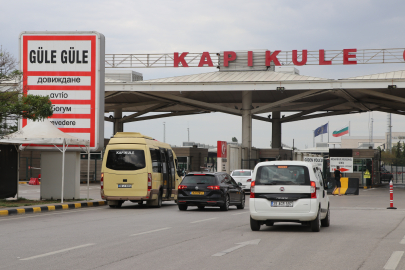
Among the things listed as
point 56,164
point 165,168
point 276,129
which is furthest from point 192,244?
point 276,129

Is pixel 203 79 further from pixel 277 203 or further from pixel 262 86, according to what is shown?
pixel 277 203

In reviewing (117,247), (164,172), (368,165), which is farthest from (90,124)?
(368,165)

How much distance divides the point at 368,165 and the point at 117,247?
42761 mm

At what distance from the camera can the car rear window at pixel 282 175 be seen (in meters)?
13.1

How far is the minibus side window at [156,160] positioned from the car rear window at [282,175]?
8929mm

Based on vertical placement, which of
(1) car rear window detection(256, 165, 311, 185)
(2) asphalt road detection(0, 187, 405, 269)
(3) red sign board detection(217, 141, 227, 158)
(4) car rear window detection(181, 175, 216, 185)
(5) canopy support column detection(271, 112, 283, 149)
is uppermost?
(5) canopy support column detection(271, 112, 283, 149)

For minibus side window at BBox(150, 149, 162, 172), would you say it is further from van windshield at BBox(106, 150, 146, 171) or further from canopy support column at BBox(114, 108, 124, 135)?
canopy support column at BBox(114, 108, 124, 135)

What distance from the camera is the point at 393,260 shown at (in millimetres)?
8828

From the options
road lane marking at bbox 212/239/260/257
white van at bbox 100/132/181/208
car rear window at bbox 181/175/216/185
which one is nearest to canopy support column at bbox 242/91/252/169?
white van at bbox 100/132/181/208

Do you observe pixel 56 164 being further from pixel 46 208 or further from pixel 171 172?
pixel 171 172

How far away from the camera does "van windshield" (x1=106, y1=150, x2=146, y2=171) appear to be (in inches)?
837

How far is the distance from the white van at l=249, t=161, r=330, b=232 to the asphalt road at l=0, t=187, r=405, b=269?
383mm

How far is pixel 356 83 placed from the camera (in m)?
44.3

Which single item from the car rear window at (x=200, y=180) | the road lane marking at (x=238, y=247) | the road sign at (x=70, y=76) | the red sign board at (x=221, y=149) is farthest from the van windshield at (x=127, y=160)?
the red sign board at (x=221, y=149)
